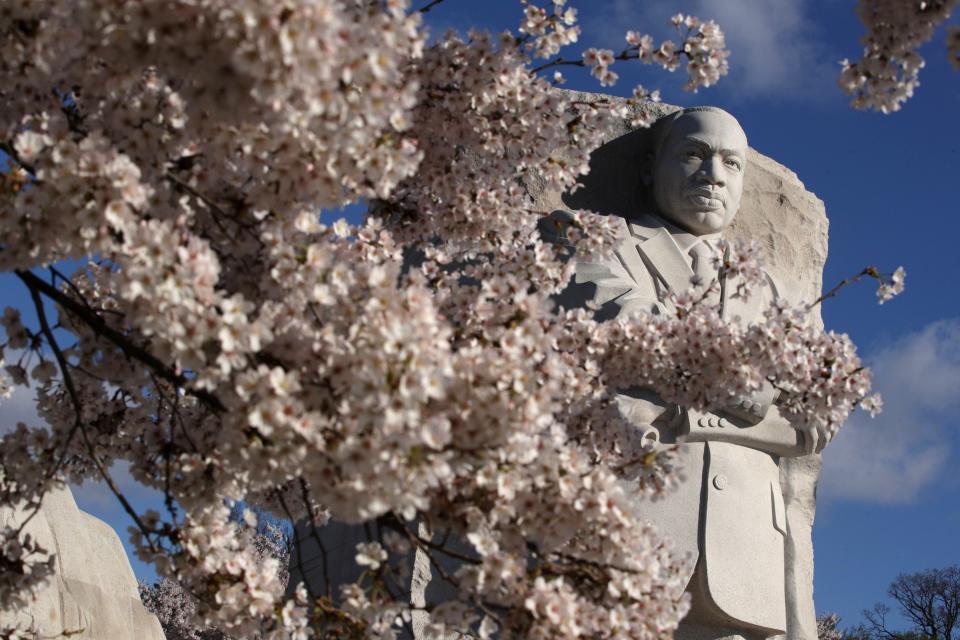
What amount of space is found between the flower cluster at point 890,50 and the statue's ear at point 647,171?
3.35 meters

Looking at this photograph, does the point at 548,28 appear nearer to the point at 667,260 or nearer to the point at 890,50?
the point at 890,50

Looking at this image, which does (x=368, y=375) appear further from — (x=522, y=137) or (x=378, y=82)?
(x=522, y=137)

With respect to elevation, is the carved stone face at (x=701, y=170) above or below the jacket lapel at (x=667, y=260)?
above

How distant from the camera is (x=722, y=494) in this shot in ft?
18.6

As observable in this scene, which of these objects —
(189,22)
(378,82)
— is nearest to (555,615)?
(378,82)

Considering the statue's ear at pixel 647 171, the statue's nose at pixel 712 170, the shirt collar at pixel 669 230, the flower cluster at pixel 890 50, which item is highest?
the statue's ear at pixel 647 171

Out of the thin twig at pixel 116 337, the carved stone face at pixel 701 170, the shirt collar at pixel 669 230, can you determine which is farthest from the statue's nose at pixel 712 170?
the thin twig at pixel 116 337

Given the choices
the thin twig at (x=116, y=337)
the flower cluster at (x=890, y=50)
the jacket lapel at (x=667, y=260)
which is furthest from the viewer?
the jacket lapel at (x=667, y=260)

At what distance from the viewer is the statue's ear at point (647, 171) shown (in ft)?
22.2

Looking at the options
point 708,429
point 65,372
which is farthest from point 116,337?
point 708,429

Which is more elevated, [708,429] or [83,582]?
[708,429]

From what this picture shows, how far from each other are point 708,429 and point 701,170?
1.57 m

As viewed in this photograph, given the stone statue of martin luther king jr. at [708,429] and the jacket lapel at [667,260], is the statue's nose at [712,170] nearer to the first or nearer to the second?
the stone statue of martin luther king jr. at [708,429]

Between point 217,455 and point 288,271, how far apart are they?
0.80 meters
